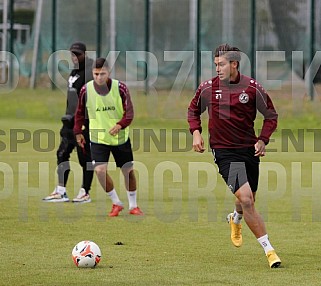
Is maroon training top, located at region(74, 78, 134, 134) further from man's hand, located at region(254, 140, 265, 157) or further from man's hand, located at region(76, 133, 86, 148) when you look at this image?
man's hand, located at region(254, 140, 265, 157)

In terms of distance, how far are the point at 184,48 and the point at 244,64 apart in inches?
167

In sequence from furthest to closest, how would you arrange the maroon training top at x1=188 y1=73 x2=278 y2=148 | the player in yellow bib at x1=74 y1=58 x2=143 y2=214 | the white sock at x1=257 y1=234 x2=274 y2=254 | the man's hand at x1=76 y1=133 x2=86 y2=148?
the man's hand at x1=76 y1=133 x2=86 y2=148, the player in yellow bib at x1=74 y1=58 x2=143 y2=214, the maroon training top at x1=188 y1=73 x2=278 y2=148, the white sock at x1=257 y1=234 x2=274 y2=254

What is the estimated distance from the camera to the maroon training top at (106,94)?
1284 cm

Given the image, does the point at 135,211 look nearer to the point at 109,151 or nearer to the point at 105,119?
the point at 109,151

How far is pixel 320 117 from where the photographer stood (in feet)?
88.4

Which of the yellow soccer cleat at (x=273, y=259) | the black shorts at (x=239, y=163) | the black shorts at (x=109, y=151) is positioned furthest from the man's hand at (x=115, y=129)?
the yellow soccer cleat at (x=273, y=259)

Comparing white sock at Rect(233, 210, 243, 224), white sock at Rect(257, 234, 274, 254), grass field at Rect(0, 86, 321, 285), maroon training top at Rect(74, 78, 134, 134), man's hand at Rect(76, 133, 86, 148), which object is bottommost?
grass field at Rect(0, 86, 321, 285)

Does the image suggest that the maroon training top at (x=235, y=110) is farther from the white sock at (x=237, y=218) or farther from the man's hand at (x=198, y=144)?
the white sock at (x=237, y=218)

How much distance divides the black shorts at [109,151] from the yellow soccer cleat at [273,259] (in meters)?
4.00

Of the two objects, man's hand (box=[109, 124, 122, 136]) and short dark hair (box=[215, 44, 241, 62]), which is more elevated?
short dark hair (box=[215, 44, 241, 62])

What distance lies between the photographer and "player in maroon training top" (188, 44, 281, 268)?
973 cm

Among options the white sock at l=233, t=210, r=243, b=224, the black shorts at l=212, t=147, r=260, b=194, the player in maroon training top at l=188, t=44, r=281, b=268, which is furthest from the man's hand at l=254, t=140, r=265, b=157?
the white sock at l=233, t=210, r=243, b=224

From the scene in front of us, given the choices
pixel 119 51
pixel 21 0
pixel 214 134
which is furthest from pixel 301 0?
pixel 214 134

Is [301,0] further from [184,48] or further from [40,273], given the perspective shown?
[40,273]
